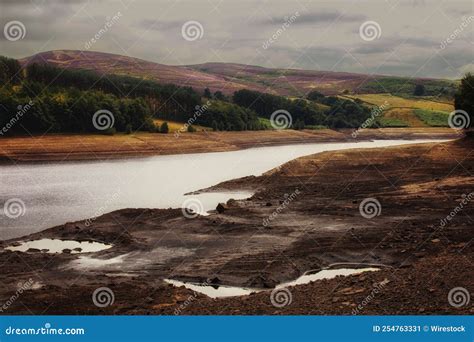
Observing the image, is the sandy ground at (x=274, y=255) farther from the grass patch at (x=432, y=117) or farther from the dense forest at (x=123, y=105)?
the grass patch at (x=432, y=117)

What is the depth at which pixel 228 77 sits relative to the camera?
569ft

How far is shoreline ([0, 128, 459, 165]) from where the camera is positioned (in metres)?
68.2

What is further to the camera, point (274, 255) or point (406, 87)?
point (406, 87)

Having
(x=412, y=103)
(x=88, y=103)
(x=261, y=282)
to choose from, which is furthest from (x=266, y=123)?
(x=261, y=282)

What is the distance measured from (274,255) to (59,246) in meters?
8.81

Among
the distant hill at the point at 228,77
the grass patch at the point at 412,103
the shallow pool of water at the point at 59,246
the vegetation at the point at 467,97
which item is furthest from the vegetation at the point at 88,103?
the shallow pool of water at the point at 59,246

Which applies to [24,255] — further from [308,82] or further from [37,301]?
[308,82]

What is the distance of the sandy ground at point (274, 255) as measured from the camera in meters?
15.8

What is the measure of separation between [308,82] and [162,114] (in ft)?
234

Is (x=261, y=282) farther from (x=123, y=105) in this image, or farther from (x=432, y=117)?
(x=432, y=117)

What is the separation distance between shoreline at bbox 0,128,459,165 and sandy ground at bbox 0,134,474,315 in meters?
38.2

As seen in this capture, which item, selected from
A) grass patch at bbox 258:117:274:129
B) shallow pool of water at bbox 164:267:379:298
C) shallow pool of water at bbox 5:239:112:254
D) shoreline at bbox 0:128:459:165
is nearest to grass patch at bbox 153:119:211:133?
shoreline at bbox 0:128:459:165

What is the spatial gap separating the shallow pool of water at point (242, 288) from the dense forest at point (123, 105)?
58.6m

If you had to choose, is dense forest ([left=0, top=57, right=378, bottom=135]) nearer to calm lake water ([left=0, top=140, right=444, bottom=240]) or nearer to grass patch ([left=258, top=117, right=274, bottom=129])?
grass patch ([left=258, top=117, right=274, bottom=129])
